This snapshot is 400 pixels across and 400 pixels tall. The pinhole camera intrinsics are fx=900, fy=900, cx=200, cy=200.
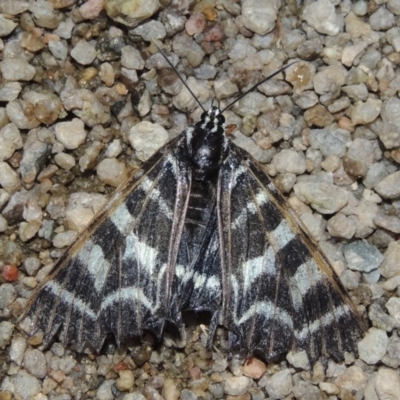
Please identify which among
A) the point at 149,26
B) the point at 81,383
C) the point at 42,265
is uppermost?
the point at 149,26

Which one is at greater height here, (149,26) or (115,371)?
(149,26)

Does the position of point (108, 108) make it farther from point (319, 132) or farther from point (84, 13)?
point (319, 132)

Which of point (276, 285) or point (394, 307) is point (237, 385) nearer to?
point (276, 285)

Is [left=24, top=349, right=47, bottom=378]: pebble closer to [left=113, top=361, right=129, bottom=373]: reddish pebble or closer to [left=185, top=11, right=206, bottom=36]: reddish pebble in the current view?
[left=113, top=361, right=129, bottom=373]: reddish pebble

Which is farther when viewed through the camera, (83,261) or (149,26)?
(149,26)

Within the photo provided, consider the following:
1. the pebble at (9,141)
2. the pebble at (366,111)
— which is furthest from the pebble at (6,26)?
the pebble at (366,111)

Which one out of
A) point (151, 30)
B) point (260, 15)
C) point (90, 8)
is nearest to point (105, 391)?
point (151, 30)

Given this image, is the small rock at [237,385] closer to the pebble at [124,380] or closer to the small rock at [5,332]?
the pebble at [124,380]

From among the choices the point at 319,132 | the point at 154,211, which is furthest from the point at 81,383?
the point at 319,132
